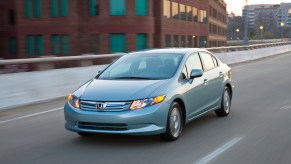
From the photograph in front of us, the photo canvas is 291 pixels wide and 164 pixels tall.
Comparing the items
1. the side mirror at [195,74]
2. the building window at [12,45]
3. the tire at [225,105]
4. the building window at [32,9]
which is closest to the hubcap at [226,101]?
the tire at [225,105]

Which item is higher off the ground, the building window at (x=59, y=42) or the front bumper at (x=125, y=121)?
the building window at (x=59, y=42)

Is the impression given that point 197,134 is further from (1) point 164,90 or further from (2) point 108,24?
(2) point 108,24

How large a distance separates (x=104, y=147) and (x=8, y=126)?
2.97m

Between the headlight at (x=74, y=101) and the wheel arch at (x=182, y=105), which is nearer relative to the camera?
the headlight at (x=74, y=101)

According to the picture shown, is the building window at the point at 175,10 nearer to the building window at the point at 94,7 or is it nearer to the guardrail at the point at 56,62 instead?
the building window at the point at 94,7

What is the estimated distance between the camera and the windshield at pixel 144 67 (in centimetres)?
774

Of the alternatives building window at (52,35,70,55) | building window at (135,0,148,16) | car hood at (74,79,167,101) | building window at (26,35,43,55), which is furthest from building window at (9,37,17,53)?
car hood at (74,79,167,101)

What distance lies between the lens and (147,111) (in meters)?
6.77

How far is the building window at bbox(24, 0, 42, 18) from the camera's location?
45156 mm

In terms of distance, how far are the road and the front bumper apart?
0.90ft

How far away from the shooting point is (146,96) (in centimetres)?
686

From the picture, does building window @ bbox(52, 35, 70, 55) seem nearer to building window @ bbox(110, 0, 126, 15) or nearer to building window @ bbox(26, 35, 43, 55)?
building window @ bbox(26, 35, 43, 55)

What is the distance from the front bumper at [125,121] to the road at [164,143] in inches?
10.8

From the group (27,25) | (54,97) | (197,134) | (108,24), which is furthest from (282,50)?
(197,134)
